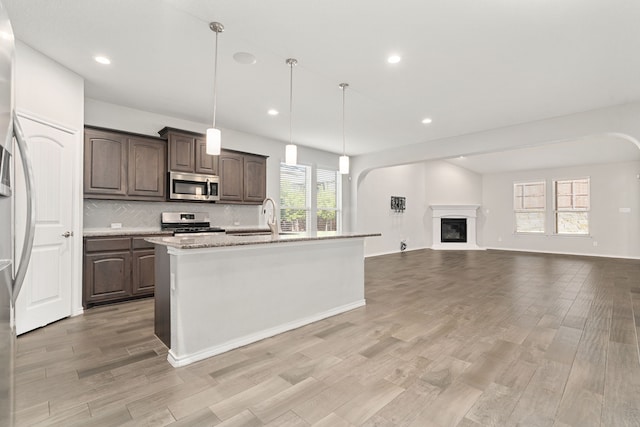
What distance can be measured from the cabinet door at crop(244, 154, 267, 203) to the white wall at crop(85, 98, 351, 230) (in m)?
0.43

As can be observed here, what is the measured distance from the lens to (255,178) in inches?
221

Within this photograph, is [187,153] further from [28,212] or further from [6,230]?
[6,230]

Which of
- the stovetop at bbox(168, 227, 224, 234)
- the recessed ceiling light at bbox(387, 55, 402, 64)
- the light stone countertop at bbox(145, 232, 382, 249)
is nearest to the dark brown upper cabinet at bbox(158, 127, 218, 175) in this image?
the stovetop at bbox(168, 227, 224, 234)

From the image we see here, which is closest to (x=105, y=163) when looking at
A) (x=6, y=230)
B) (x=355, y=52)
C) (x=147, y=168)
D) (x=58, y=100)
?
(x=147, y=168)

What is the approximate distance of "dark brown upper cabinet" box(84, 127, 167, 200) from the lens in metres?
3.81

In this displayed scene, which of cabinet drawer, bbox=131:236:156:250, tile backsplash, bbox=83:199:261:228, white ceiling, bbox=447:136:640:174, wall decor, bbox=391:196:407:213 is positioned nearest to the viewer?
cabinet drawer, bbox=131:236:156:250

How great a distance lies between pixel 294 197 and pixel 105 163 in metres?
3.63

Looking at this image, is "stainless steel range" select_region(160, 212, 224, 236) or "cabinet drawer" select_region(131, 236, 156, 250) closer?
"cabinet drawer" select_region(131, 236, 156, 250)

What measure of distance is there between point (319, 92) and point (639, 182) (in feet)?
30.4

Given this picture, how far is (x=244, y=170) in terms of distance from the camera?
5.45 m

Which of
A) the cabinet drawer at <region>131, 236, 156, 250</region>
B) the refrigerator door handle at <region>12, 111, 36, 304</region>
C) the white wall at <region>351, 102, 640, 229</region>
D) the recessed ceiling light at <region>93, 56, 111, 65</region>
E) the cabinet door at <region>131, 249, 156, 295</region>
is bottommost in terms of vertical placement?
the cabinet door at <region>131, 249, 156, 295</region>

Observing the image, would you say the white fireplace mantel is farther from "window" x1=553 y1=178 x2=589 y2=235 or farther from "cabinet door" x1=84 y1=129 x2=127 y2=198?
"cabinet door" x1=84 y1=129 x2=127 y2=198

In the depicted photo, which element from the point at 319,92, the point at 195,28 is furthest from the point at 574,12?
the point at 195,28

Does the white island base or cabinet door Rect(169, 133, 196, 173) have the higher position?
cabinet door Rect(169, 133, 196, 173)
